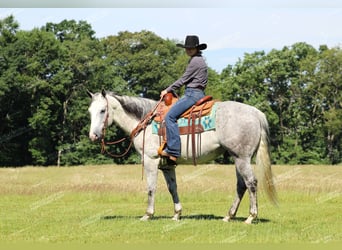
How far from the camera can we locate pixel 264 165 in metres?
12.8

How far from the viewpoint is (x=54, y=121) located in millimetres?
62312

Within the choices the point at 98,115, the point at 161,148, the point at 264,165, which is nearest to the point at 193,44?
the point at 161,148

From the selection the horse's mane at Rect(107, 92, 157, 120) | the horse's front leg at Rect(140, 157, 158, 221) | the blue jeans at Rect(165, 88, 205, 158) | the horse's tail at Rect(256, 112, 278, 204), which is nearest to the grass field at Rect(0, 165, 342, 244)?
the horse's front leg at Rect(140, 157, 158, 221)

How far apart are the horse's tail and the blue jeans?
4.88 feet

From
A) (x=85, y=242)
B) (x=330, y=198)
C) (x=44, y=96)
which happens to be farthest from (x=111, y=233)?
(x=44, y=96)

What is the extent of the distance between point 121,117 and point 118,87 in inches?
1803

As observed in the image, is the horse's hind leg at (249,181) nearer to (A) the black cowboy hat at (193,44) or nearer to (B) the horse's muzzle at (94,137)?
(A) the black cowboy hat at (193,44)

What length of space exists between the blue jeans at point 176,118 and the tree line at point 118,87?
41592 mm

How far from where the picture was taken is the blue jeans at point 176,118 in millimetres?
13070

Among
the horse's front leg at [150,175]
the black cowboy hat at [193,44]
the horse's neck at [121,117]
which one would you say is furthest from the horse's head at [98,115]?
the black cowboy hat at [193,44]

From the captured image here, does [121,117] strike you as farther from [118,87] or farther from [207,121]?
[118,87]

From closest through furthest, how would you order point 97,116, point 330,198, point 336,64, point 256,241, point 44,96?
point 256,241 → point 97,116 → point 330,198 → point 44,96 → point 336,64

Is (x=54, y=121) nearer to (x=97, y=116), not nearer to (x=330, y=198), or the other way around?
(x=330, y=198)

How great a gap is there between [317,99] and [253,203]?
54.5 meters
